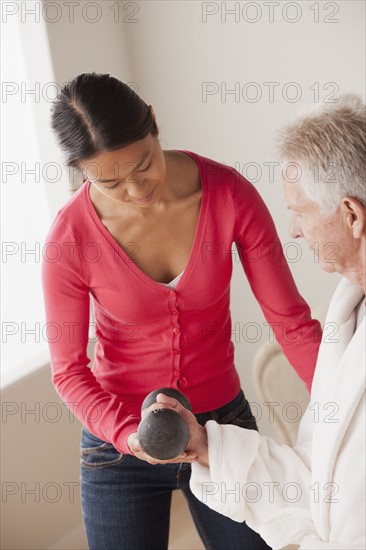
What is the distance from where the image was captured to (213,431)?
62.8 inches

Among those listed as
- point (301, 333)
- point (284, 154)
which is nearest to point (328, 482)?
point (301, 333)

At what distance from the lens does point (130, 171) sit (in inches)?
61.4

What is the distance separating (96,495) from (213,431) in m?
0.38

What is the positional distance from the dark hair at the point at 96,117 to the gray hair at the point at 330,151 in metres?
0.32

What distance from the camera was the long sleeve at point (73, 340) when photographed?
1.72m

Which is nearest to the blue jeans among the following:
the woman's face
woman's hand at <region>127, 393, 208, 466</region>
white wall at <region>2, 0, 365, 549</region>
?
woman's hand at <region>127, 393, 208, 466</region>

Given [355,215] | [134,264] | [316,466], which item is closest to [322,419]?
[316,466]

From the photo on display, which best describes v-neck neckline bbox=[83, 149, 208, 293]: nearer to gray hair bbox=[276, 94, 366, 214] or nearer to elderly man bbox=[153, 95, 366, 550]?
elderly man bbox=[153, 95, 366, 550]

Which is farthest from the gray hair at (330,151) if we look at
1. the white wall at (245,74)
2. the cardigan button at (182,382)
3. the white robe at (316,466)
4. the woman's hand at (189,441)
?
the white wall at (245,74)

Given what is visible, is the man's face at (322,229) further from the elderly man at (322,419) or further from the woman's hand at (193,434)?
the woman's hand at (193,434)

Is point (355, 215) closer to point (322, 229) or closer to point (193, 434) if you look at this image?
point (322, 229)

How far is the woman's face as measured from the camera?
5.07 ft

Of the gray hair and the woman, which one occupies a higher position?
the gray hair

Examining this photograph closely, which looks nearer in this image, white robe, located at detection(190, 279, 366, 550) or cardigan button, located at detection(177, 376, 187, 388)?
white robe, located at detection(190, 279, 366, 550)
